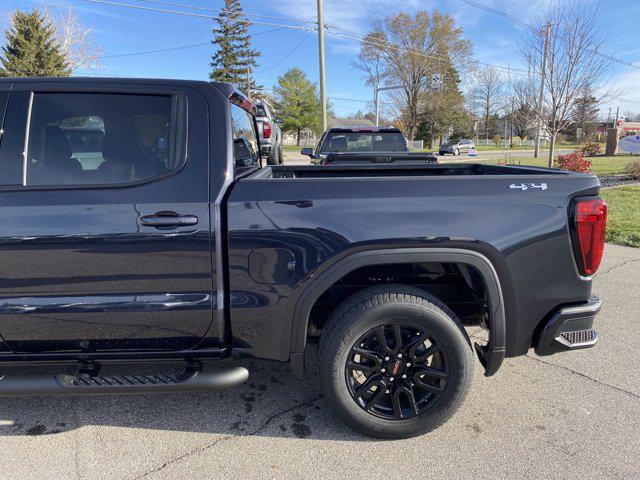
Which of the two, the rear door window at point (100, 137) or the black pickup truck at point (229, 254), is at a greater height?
the rear door window at point (100, 137)

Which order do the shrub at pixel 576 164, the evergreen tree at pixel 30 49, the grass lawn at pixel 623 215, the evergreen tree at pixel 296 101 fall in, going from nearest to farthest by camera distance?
1. the grass lawn at pixel 623 215
2. the shrub at pixel 576 164
3. the evergreen tree at pixel 30 49
4. the evergreen tree at pixel 296 101

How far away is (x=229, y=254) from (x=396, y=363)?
1.12 metres

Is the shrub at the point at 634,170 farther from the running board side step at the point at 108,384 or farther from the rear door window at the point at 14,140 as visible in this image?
the rear door window at the point at 14,140

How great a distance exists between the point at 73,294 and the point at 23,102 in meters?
1.06

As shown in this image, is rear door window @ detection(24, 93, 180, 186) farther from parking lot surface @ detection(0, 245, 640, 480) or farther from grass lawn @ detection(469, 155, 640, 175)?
grass lawn @ detection(469, 155, 640, 175)

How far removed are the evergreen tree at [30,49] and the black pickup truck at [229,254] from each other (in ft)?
115

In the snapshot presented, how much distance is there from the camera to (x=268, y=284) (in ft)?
7.59

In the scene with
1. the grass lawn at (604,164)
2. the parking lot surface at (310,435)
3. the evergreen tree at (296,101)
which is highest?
the evergreen tree at (296,101)

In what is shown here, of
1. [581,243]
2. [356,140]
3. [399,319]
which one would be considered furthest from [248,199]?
[356,140]

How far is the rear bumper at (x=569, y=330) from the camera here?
2438 millimetres

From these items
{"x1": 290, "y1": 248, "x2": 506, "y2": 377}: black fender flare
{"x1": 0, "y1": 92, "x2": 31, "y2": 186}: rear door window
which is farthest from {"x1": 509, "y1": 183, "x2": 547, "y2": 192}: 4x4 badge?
{"x1": 0, "y1": 92, "x2": 31, "y2": 186}: rear door window

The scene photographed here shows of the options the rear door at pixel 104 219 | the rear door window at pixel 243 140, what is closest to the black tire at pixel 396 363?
the rear door at pixel 104 219

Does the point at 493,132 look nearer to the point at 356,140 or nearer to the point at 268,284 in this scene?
the point at 356,140

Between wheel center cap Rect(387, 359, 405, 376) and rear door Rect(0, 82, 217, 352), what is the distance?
3.40 ft
